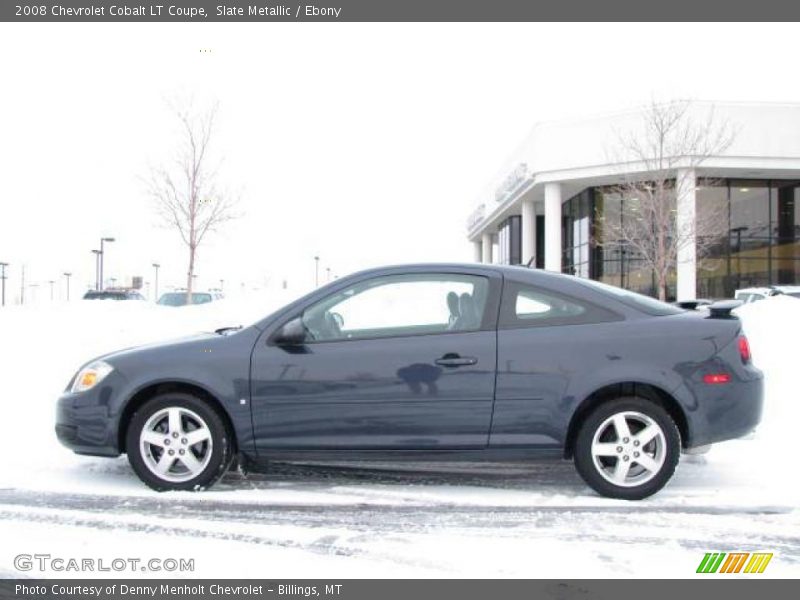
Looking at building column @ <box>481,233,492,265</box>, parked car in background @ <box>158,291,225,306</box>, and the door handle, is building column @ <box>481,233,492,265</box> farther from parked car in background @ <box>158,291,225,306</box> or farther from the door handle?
the door handle

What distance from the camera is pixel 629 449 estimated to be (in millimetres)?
4461

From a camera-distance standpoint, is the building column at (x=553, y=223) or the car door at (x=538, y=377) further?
the building column at (x=553, y=223)

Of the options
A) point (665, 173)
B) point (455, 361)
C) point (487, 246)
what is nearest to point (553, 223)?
point (665, 173)

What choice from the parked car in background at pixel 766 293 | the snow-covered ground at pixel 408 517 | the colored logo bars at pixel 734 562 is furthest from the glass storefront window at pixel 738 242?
the colored logo bars at pixel 734 562

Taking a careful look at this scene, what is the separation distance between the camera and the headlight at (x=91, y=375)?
15.3 ft

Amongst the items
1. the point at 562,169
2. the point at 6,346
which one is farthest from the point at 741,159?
the point at 6,346

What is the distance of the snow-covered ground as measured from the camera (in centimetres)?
354

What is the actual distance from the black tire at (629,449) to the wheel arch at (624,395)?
5cm

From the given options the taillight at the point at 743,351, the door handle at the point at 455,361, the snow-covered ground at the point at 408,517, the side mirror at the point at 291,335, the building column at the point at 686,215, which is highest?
the building column at the point at 686,215

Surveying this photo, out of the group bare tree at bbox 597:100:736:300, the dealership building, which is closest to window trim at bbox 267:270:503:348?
bare tree at bbox 597:100:736:300

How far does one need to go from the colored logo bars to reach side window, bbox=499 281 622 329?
152 centimetres

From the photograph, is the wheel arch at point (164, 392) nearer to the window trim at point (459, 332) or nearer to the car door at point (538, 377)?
the window trim at point (459, 332)

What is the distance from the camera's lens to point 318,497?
15.1 ft

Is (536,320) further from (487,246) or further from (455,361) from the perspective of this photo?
(487,246)
